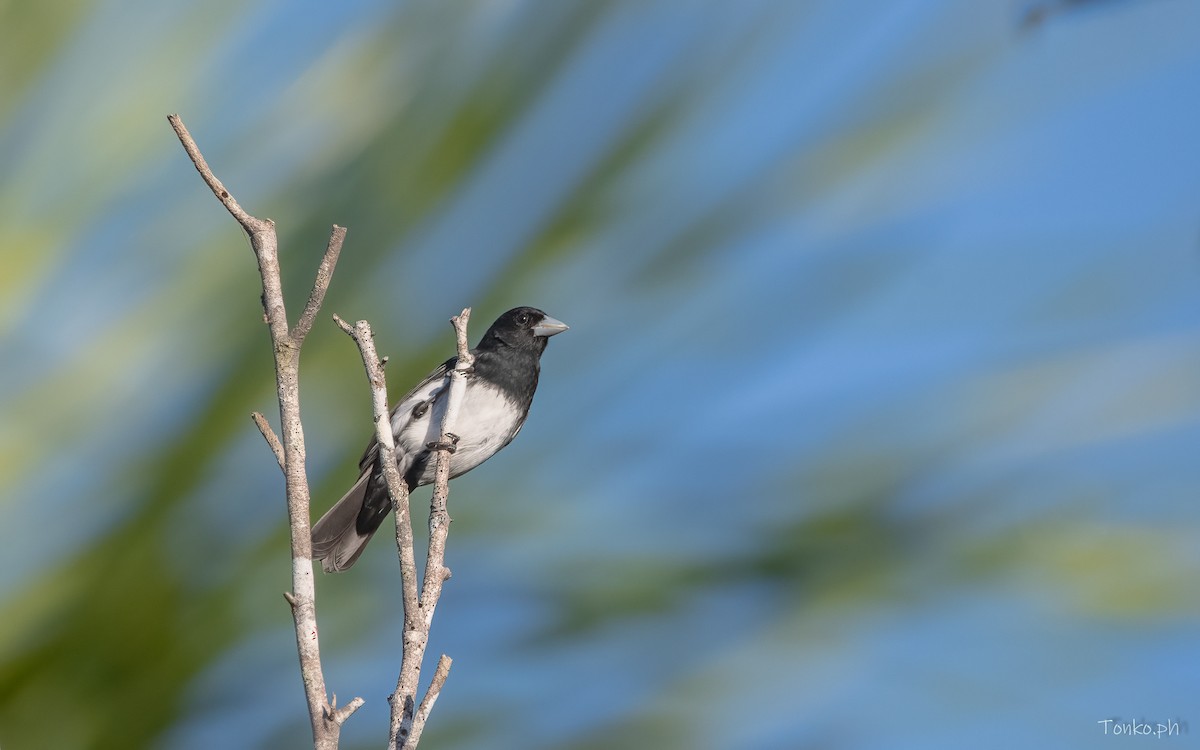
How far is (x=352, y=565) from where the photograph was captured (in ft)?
14.8

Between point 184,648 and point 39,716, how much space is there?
21.1 inches

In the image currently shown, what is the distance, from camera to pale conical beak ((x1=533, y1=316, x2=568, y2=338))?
15.4 ft

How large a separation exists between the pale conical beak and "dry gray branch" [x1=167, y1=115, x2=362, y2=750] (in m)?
2.60

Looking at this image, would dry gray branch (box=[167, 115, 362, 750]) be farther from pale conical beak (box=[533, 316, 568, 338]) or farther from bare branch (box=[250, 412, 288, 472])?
pale conical beak (box=[533, 316, 568, 338])

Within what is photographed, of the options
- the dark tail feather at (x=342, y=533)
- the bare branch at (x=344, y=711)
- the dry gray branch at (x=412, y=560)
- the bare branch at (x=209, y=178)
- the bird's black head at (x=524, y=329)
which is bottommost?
the bare branch at (x=344, y=711)

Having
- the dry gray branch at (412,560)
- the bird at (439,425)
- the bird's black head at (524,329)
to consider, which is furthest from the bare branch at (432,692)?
the bird's black head at (524,329)

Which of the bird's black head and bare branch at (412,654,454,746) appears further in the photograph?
the bird's black head

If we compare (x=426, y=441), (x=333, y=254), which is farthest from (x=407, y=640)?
(x=426, y=441)

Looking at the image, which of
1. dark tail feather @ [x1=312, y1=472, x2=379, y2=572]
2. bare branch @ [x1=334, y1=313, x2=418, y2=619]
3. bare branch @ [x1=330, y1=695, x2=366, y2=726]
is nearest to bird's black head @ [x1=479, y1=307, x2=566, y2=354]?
dark tail feather @ [x1=312, y1=472, x2=379, y2=572]

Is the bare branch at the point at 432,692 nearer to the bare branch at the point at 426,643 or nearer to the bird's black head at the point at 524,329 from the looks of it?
the bare branch at the point at 426,643

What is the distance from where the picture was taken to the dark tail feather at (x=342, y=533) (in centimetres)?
451

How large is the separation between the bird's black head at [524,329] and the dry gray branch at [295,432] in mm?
2641

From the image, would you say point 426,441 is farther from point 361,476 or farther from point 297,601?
point 297,601

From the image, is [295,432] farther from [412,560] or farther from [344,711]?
[344,711]
